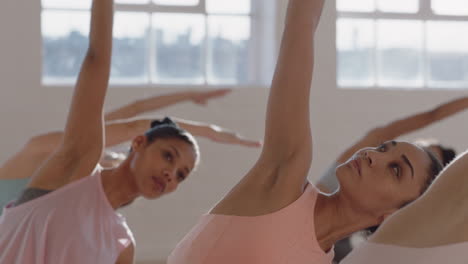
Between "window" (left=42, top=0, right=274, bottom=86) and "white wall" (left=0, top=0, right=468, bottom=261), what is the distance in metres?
0.36

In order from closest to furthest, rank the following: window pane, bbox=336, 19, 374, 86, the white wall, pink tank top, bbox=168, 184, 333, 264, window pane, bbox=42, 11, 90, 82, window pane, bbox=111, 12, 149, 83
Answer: pink tank top, bbox=168, 184, 333, 264 → the white wall → window pane, bbox=42, 11, 90, 82 → window pane, bbox=111, 12, 149, 83 → window pane, bbox=336, 19, 374, 86

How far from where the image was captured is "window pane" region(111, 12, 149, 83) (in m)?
5.89

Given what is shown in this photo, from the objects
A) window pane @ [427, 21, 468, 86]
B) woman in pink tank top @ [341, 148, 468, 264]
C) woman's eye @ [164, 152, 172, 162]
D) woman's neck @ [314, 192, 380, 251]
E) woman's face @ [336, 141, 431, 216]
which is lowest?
woman's neck @ [314, 192, 380, 251]

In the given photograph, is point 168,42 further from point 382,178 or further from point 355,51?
Result: point 382,178

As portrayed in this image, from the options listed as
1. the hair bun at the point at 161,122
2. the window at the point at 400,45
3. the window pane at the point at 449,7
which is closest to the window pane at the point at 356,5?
the window at the point at 400,45

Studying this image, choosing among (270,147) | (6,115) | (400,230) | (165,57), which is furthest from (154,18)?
(400,230)

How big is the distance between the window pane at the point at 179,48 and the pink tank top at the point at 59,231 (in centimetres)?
354

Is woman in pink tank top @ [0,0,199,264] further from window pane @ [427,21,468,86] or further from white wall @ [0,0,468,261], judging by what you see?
window pane @ [427,21,468,86]

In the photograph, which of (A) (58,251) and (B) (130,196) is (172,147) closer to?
(B) (130,196)

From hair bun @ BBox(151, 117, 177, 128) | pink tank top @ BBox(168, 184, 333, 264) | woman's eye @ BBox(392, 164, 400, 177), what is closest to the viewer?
pink tank top @ BBox(168, 184, 333, 264)

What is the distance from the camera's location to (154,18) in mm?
5930

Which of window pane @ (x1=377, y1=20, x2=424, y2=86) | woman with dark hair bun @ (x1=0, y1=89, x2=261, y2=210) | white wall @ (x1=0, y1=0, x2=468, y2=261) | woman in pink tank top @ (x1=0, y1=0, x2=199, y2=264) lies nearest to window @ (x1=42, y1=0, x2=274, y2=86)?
white wall @ (x1=0, y1=0, x2=468, y2=261)

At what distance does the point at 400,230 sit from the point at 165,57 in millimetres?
5322

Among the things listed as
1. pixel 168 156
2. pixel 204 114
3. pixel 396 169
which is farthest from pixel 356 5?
pixel 396 169
